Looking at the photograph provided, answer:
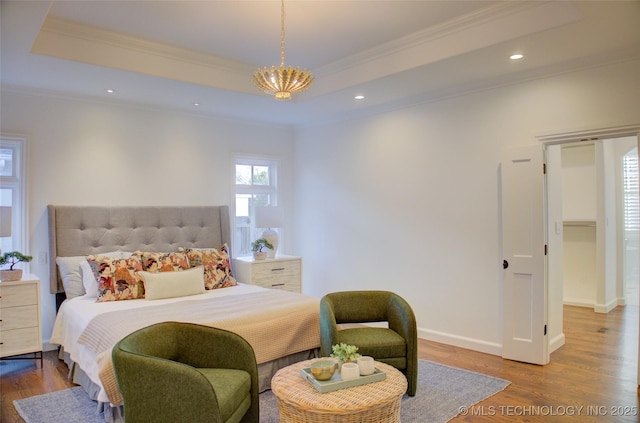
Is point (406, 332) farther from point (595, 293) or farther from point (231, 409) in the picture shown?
point (595, 293)

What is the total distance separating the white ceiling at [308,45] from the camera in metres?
3.03

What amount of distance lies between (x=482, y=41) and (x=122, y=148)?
376cm

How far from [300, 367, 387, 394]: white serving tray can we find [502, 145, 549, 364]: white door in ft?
6.87

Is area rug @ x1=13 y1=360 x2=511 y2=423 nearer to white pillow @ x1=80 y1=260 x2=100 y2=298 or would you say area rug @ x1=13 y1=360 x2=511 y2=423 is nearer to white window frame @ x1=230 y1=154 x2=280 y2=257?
white pillow @ x1=80 y1=260 x2=100 y2=298

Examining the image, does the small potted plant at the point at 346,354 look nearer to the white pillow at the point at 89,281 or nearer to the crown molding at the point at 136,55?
the white pillow at the point at 89,281

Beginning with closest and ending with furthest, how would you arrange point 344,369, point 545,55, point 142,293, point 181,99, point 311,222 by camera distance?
1. point 344,369
2. point 545,55
3. point 142,293
4. point 181,99
5. point 311,222

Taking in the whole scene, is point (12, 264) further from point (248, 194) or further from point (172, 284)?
point (248, 194)

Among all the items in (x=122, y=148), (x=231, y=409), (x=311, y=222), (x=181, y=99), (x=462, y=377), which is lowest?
(x=462, y=377)

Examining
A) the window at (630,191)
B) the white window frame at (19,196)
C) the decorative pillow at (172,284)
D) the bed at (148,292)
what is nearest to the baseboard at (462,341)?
the bed at (148,292)

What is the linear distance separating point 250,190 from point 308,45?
8.08ft

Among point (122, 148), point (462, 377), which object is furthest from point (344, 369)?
point (122, 148)

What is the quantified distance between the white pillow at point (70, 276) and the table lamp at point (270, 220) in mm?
1958

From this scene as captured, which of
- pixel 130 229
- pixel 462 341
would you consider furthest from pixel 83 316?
pixel 462 341

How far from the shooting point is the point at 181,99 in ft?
15.1
